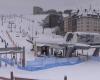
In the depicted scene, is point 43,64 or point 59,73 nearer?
point 59,73

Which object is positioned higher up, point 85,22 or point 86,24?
point 85,22

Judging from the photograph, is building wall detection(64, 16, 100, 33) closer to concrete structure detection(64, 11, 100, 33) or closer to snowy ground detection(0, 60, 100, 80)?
concrete structure detection(64, 11, 100, 33)

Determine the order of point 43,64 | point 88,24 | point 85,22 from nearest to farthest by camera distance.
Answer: point 43,64, point 85,22, point 88,24

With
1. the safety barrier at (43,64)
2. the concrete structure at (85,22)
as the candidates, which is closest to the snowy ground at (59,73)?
the safety barrier at (43,64)

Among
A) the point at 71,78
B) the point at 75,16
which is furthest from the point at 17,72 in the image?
the point at 75,16

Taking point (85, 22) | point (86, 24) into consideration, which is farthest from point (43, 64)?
point (86, 24)

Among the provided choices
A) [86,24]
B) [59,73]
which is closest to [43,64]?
[59,73]

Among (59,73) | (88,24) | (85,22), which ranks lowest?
(59,73)

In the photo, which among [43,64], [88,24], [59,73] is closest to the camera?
[59,73]

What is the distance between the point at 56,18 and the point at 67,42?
166 ft

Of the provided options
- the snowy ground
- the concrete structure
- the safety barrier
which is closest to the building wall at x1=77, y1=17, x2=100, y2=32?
the concrete structure

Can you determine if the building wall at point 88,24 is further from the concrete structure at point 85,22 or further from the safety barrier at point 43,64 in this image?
the safety barrier at point 43,64

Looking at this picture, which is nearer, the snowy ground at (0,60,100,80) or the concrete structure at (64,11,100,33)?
the snowy ground at (0,60,100,80)

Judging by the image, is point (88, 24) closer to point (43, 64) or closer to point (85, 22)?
point (85, 22)
